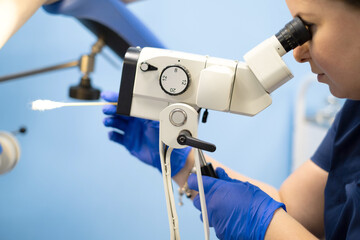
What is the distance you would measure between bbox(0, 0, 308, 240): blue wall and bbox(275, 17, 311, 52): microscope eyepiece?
44.5 inches

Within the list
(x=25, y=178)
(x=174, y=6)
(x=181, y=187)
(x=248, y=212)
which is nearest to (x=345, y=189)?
(x=248, y=212)

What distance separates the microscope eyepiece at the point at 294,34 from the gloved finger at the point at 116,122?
0.54 meters

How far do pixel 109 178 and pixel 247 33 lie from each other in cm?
111

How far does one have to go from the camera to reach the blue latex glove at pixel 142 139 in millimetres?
1005

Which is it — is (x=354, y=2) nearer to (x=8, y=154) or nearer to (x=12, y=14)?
(x=12, y=14)

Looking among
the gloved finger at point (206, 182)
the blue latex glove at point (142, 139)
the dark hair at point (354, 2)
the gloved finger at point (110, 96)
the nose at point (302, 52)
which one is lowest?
the gloved finger at point (206, 182)

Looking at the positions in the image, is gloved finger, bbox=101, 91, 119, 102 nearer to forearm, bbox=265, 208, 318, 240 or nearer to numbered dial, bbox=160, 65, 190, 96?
numbered dial, bbox=160, 65, 190, 96

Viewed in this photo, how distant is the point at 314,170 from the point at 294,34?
0.55m

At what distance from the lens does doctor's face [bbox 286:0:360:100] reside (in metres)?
0.65

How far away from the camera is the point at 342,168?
3.09ft

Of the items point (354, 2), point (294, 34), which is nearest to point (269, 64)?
point (294, 34)

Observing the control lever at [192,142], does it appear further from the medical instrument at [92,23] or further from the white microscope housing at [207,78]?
the medical instrument at [92,23]

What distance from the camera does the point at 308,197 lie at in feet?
3.47

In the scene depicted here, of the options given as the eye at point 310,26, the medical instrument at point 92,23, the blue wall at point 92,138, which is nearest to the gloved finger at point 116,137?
the medical instrument at point 92,23
